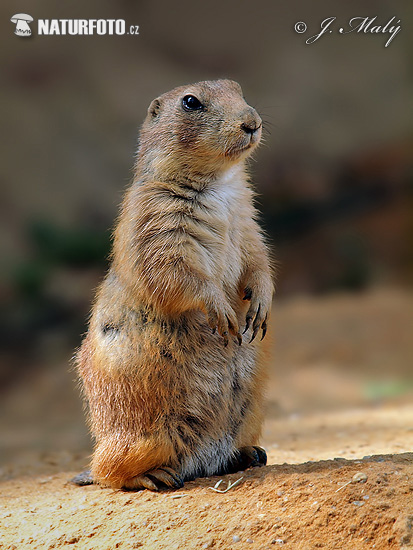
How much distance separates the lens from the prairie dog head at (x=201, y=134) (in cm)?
404

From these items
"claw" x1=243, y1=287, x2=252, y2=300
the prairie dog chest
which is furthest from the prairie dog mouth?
"claw" x1=243, y1=287, x2=252, y2=300

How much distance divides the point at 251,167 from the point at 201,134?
28.7 feet

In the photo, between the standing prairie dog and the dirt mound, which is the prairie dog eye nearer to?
the standing prairie dog

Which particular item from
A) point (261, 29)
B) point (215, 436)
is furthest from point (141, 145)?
point (261, 29)

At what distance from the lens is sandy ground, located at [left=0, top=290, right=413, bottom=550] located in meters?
3.36

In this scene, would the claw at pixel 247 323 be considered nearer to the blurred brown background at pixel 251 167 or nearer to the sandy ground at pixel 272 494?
the sandy ground at pixel 272 494

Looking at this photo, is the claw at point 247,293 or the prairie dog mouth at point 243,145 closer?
the prairie dog mouth at point 243,145

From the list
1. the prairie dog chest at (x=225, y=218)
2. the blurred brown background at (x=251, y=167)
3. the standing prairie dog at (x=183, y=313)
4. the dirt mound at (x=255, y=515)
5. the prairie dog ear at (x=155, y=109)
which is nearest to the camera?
the dirt mound at (x=255, y=515)

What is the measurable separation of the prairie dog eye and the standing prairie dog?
0.04 feet

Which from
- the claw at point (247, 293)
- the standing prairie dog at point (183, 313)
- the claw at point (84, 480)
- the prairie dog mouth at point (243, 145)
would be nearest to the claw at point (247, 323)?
the standing prairie dog at point (183, 313)

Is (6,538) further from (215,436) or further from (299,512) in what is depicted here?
(299,512)

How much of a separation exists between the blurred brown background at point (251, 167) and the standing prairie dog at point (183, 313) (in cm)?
673

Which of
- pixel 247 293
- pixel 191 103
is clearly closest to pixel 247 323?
pixel 247 293

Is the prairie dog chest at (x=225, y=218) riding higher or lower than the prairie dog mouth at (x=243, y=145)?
lower
